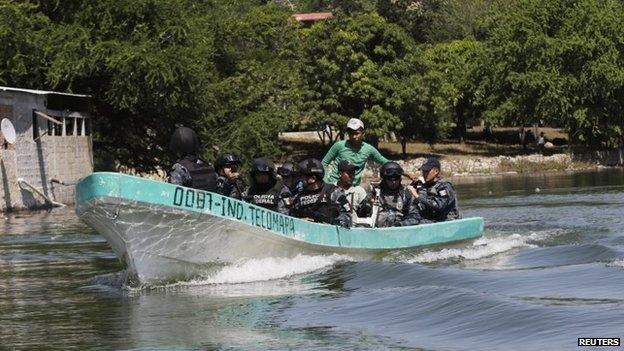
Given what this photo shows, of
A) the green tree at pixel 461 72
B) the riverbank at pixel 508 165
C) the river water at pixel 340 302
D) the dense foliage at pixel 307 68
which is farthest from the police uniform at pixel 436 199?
the green tree at pixel 461 72

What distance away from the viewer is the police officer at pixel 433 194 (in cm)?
1847

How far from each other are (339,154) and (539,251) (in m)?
3.66

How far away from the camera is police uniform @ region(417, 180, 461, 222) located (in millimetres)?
18844

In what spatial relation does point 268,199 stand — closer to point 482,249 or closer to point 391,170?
point 391,170

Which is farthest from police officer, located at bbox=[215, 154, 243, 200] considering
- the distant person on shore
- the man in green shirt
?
the distant person on shore

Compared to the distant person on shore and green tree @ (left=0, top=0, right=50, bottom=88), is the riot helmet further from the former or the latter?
the distant person on shore

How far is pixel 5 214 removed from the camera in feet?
121

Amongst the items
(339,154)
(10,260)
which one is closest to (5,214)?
(10,260)

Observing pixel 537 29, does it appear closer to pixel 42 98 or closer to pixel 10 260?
pixel 42 98

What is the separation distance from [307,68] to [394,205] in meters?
47.8

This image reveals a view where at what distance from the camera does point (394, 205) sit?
63.0 feet

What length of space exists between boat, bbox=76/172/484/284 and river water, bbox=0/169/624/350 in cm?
27

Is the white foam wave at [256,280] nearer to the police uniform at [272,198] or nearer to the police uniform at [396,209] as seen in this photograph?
the police uniform at [272,198]

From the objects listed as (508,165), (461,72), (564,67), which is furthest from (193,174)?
(461,72)
